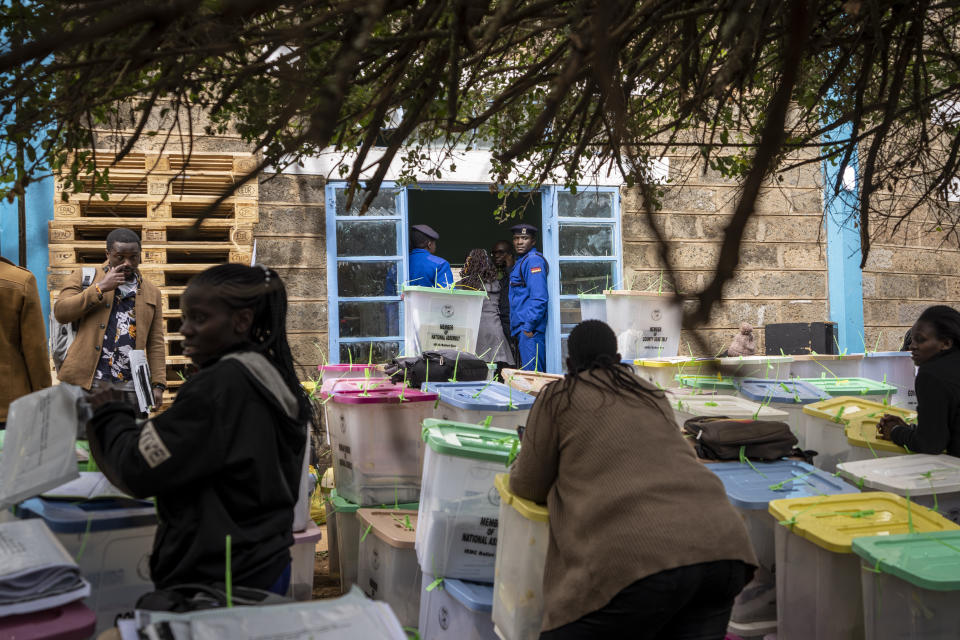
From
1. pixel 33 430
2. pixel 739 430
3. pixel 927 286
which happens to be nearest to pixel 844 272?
pixel 927 286

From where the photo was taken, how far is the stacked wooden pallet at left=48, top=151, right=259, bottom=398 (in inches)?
236

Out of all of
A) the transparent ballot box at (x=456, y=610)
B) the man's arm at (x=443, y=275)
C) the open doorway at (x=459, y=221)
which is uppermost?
the open doorway at (x=459, y=221)

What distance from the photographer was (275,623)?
160 centimetres

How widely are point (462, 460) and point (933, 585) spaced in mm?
1630

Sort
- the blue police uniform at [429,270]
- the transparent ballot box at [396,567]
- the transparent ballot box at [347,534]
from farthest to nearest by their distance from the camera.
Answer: the blue police uniform at [429,270]
the transparent ballot box at [347,534]
the transparent ballot box at [396,567]

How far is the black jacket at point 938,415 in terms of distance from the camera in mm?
3635

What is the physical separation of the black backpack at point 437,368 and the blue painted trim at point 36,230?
3198 millimetres

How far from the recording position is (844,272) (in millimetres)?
8875

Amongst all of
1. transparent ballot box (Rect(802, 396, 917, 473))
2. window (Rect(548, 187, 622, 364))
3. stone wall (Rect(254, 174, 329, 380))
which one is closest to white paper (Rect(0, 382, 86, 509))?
transparent ballot box (Rect(802, 396, 917, 473))

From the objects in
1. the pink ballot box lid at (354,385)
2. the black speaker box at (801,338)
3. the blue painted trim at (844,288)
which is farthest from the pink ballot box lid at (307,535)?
the blue painted trim at (844,288)

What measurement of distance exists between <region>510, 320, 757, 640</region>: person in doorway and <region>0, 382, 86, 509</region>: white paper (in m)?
1.34

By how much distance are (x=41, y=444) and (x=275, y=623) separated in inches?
34.2

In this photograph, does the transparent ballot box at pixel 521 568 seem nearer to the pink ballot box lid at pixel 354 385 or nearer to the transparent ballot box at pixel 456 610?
the transparent ballot box at pixel 456 610

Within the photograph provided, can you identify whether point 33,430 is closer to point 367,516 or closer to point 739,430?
point 367,516
